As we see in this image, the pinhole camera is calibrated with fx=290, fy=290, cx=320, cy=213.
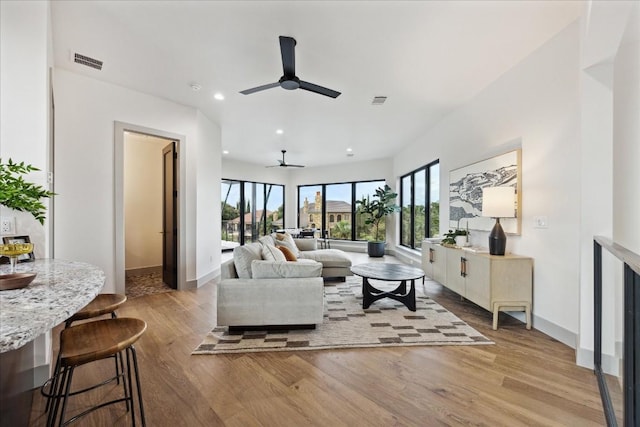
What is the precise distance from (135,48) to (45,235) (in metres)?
2.00

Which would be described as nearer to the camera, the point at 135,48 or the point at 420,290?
the point at 135,48

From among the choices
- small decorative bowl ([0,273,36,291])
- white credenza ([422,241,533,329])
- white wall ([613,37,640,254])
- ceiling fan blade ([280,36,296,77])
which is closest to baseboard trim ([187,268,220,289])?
ceiling fan blade ([280,36,296,77])

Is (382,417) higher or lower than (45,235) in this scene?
lower

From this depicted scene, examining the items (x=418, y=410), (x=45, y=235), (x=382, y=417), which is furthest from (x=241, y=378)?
(x=45, y=235)

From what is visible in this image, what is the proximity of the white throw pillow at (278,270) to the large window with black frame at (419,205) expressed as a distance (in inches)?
133

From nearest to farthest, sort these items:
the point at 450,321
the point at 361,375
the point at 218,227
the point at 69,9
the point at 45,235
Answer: the point at 45,235
the point at 361,375
the point at 69,9
the point at 450,321
the point at 218,227

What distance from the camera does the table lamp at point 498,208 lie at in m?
3.07

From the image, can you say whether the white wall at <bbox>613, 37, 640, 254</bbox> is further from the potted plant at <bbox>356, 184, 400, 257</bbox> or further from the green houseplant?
the potted plant at <bbox>356, 184, 400, 257</bbox>

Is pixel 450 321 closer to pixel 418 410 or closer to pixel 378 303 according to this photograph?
pixel 378 303

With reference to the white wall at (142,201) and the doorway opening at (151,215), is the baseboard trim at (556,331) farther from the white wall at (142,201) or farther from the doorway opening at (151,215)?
the white wall at (142,201)

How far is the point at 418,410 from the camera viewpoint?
1.79m

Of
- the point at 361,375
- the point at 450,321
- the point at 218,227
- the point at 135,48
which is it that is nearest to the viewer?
the point at 361,375

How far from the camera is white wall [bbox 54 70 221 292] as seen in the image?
3.44 meters

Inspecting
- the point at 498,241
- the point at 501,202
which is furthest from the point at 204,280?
the point at 501,202
